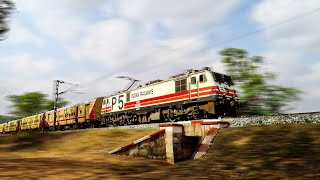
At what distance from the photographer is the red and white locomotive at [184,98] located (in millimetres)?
16641

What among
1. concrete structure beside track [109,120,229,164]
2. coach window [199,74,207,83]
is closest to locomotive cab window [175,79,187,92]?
coach window [199,74,207,83]

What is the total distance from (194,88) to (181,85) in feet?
4.05

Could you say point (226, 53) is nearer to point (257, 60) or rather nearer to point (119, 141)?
point (257, 60)

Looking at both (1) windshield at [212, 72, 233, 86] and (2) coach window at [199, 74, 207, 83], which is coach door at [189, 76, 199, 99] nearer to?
(2) coach window at [199, 74, 207, 83]

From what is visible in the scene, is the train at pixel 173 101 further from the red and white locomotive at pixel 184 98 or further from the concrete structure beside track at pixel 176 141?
the concrete structure beside track at pixel 176 141

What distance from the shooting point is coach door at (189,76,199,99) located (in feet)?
56.8

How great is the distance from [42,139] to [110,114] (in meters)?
8.52

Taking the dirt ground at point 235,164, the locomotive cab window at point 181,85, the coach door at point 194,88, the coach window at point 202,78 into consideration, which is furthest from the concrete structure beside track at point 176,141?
the locomotive cab window at point 181,85

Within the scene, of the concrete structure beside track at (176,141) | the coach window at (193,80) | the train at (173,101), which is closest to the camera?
the concrete structure beside track at (176,141)

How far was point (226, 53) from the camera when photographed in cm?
3816

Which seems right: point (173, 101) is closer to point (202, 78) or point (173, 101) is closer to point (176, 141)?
point (202, 78)

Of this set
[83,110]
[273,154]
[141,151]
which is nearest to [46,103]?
[83,110]

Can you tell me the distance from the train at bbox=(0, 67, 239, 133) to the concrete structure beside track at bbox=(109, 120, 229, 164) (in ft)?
17.5

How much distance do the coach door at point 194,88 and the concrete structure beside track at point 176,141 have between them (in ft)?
19.4
